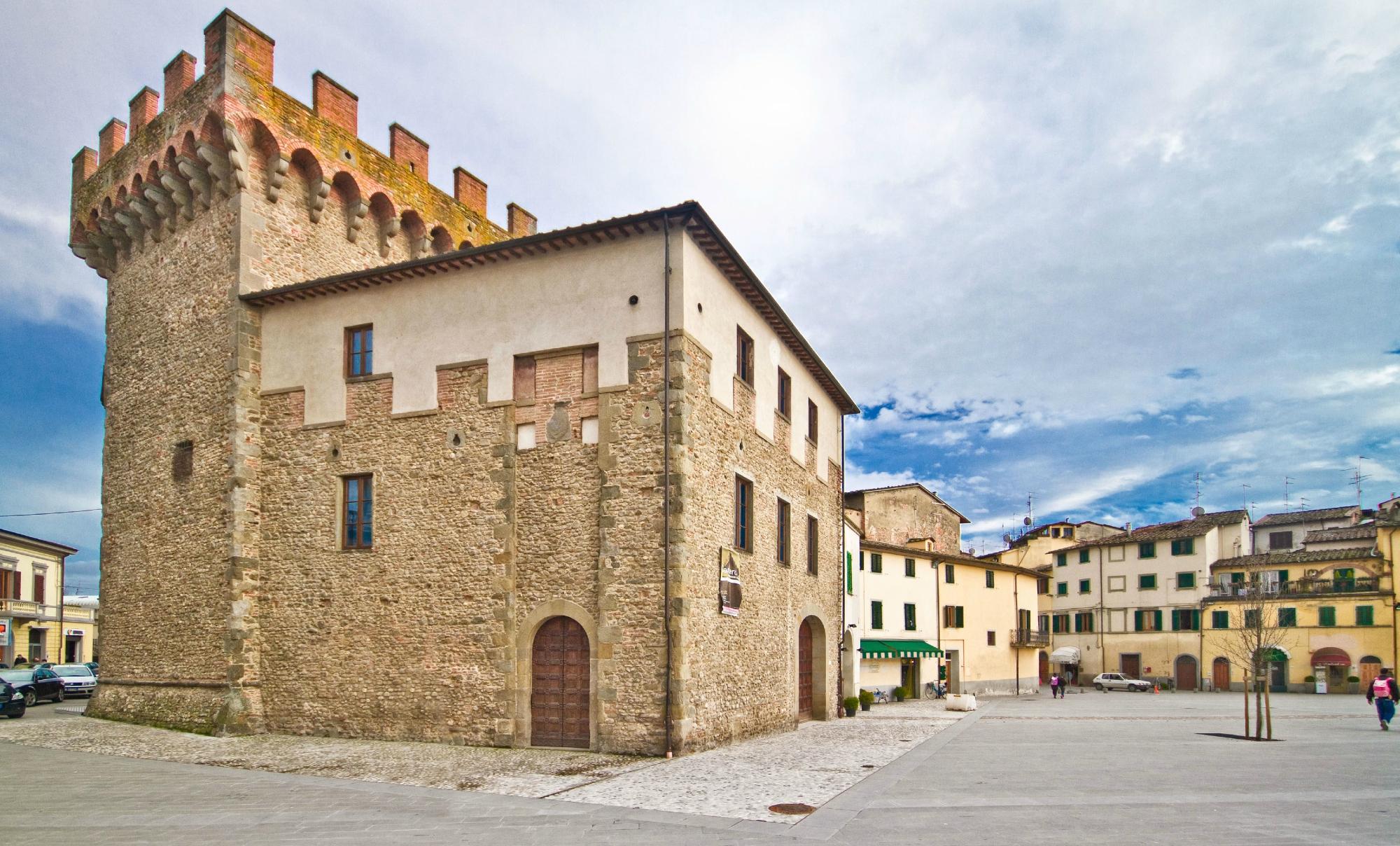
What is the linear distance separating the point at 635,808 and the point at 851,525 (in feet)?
97.0

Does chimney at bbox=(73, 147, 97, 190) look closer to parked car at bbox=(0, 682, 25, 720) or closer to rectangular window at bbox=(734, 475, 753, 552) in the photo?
parked car at bbox=(0, 682, 25, 720)

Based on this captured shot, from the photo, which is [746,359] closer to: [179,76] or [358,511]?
[358,511]

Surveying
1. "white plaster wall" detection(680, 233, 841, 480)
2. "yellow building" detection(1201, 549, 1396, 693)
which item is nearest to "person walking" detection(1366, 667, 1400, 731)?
"white plaster wall" detection(680, 233, 841, 480)

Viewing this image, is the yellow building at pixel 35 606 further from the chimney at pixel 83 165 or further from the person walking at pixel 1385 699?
the person walking at pixel 1385 699

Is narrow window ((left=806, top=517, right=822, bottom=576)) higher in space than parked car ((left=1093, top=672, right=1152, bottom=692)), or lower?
higher

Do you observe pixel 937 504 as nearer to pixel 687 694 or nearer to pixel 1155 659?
pixel 1155 659

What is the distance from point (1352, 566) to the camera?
2093 inches

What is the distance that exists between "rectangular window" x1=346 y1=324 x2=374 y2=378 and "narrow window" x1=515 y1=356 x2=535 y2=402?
369 cm

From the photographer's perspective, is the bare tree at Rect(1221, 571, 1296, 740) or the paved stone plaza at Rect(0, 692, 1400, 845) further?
the bare tree at Rect(1221, 571, 1296, 740)

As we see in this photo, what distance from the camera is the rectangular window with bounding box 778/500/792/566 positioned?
23.6 meters

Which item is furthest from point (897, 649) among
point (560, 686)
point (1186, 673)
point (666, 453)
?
point (666, 453)

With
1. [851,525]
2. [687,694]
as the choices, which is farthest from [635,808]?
[851,525]

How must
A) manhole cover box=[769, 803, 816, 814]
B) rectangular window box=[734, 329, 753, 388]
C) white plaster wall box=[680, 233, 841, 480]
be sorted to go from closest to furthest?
manhole cover box=[769, 803, 816, 814] → white plaster wall box=[680, 233, 841, 480] → rectangular window box=[734, 329, 753, 388]

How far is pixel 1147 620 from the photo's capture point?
62.3 meters
